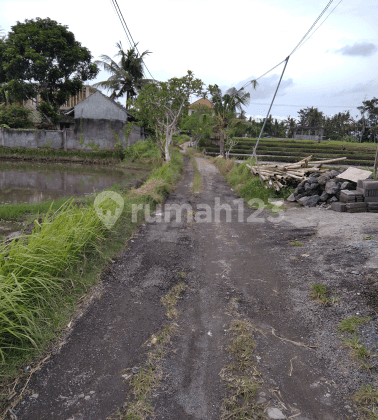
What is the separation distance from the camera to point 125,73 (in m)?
27.2

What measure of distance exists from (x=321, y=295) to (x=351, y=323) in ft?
2.07


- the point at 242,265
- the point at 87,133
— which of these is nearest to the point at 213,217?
the point at 242,265

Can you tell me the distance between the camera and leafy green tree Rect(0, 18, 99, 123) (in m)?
21.6

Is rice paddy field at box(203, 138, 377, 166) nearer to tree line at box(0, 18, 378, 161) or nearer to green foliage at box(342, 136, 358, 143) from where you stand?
tree line at box(0, 18, 378, 161)

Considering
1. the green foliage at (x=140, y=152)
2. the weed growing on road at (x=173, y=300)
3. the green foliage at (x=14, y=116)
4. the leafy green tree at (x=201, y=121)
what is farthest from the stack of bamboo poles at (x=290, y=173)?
the green foliage at (x=14, y=116)

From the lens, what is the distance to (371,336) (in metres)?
3.21

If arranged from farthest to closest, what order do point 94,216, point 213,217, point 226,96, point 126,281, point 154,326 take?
point 226,96 → point 213,217 → point 94,216 → point 126,281 → point 154,326

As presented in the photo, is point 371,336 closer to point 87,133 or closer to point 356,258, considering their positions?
point 356,258

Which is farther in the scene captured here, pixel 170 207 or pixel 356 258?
pixel 170 207

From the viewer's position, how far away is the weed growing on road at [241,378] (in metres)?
2.42

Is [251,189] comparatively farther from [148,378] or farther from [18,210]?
[148,378]

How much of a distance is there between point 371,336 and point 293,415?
1.34 m

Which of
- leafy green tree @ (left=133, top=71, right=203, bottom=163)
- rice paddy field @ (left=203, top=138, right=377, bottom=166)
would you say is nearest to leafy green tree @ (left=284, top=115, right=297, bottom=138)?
rice paddy field @ (left=203, top=138, right=377, bottom=166)

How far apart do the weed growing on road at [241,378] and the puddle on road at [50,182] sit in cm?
914
